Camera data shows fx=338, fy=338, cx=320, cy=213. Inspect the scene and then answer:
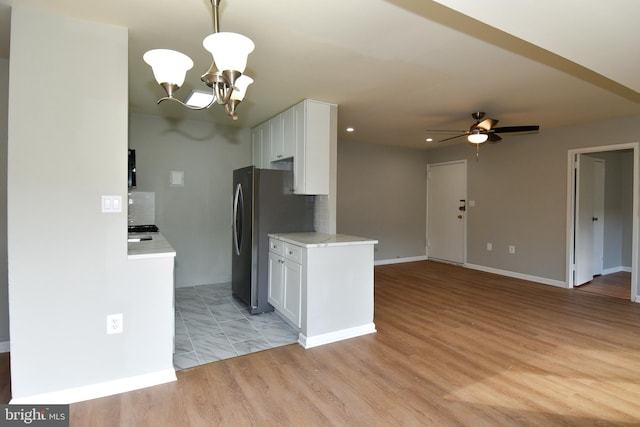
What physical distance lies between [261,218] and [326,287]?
111cm

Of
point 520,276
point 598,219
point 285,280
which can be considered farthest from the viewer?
point 598,219

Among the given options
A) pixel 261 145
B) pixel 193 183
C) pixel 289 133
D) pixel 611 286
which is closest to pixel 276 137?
pixel 289 133

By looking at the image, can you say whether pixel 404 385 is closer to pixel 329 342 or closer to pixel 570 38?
pixel 329 342

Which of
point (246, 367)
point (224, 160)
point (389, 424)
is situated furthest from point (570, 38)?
point (224, 160)

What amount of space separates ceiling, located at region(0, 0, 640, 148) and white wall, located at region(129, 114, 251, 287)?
452 millimetres

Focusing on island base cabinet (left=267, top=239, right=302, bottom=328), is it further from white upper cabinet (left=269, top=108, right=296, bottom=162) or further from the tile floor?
white upper cabinet (left=269, top=108, right=296, bottom=162)

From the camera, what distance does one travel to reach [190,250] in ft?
15.3

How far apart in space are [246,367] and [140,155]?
316 centimetres

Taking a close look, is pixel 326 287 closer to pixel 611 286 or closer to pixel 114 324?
pixel 114 324

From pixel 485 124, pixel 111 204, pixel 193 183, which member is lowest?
pixel 111 204

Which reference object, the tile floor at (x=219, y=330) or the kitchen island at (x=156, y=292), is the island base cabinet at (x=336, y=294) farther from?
the kitchen island at (x=156, y=292)

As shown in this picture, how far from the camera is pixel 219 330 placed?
318 centimetres

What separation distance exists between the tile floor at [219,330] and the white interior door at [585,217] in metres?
4.37

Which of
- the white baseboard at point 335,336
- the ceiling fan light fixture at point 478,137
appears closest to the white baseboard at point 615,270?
the ceiling fan light fixture at point 478,137
